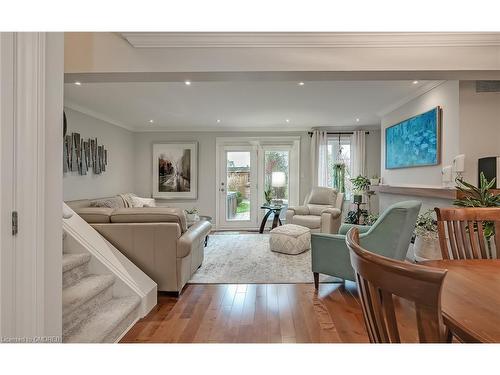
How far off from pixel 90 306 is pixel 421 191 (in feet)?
13.2

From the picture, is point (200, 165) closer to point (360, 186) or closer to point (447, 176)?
point (360, 186)

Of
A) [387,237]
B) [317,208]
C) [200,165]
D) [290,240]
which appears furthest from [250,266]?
[200,165]

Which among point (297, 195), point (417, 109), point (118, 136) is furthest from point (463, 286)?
point (118, 136)

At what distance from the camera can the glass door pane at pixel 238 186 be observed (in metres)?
6.66

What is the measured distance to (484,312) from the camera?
788 mm

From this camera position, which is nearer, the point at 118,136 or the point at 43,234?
the point at 43,234

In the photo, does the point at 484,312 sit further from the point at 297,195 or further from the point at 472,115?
the point at 297,195

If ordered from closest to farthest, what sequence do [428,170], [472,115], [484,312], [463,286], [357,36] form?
[484,312], [463,286], [357,36], [472,115], [428,170]

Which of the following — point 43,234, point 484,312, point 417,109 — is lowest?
point 484,312

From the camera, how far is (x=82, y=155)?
15.5 feet

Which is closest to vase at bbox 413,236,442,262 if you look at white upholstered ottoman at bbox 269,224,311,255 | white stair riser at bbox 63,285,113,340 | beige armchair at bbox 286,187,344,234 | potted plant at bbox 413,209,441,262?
potted plant at bbox 413,209,441,262

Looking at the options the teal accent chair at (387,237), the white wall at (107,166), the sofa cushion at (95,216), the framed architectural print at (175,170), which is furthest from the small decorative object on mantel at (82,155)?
→ the teal accent chair at (387,237)

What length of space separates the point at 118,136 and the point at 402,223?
580cm

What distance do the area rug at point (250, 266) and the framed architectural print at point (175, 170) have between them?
2075 mm
